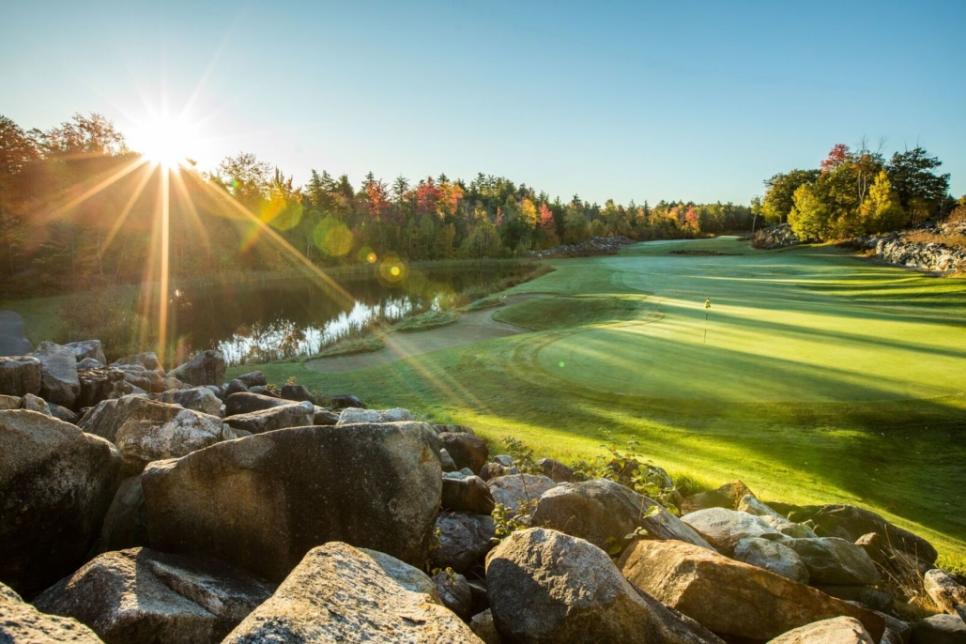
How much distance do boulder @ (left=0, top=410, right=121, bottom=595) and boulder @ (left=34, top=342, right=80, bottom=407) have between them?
19.3 ft

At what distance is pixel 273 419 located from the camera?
6.56 metres

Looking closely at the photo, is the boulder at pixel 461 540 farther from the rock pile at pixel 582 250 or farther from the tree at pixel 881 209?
the rock pile at pixel 582 250

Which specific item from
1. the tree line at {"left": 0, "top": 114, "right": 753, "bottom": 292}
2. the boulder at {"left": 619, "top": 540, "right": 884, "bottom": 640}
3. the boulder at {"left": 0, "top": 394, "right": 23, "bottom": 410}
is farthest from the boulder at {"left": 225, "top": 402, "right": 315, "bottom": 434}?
the tree line at {"left": 0, "top": 114, "right": 753, "bottom": 292}

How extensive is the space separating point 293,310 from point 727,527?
41511 millimetres

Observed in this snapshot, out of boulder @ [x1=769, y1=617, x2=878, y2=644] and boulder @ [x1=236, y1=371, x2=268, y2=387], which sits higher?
boulder @ [x1=769, y1=617, x2=878, y2=644]

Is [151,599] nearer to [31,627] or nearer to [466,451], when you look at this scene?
[31,627]

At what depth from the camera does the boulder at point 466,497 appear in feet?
16.9

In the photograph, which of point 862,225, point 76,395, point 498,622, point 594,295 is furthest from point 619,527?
point 862,225

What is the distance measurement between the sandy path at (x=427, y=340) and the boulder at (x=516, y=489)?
14.5 metres

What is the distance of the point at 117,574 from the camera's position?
2998 mm

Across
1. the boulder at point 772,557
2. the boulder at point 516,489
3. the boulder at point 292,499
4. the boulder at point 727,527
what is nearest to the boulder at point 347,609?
the boulder at point 292,499

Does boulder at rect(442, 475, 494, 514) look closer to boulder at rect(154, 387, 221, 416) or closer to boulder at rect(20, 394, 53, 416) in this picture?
boulder at rect(154, 387, 221, 416)

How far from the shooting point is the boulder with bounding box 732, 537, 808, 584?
438cm

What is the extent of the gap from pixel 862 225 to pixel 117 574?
8422 cm
